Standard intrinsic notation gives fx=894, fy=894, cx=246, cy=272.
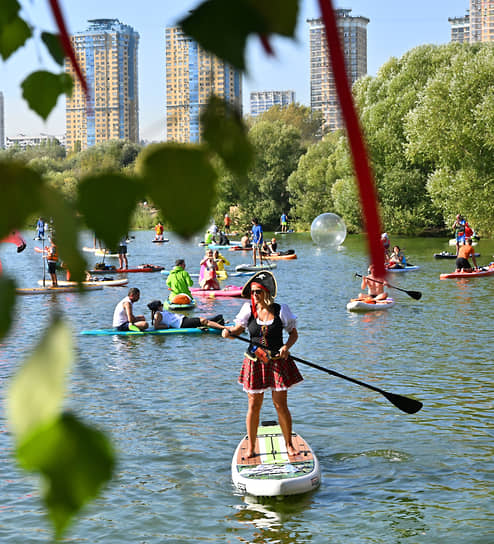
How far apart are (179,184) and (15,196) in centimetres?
12

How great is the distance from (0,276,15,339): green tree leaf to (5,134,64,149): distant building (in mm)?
213

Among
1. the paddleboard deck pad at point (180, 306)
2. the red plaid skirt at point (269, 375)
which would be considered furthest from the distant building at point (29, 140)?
the paddleboard deck pad at point (180, 306)

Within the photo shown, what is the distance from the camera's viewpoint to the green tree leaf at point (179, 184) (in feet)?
2.19

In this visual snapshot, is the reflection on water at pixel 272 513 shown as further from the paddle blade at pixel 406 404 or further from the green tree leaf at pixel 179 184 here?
the green tree leaf at pixel 179 184

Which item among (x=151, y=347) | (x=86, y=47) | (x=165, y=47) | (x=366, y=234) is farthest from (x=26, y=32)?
(x=151, y=347)

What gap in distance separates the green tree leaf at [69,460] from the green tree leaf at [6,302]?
0.08m

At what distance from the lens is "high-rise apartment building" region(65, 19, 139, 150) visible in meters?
0.93

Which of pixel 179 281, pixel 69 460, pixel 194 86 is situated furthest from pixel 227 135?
pixel 179 281

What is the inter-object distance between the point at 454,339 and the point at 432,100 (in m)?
24.0

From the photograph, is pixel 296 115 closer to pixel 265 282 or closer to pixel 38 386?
pixel 265 282

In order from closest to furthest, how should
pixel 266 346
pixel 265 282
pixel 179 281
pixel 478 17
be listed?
pixel 478 17
pixel 266 346
pixel 265 282
pixel 179 281

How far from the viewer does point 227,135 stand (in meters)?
0.74

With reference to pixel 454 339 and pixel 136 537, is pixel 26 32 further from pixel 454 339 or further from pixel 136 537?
pixel 454 339

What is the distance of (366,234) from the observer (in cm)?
62
